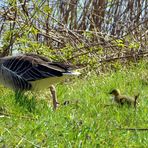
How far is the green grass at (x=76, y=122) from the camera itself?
4.24 metres

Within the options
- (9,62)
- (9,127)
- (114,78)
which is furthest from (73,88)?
(9,127)

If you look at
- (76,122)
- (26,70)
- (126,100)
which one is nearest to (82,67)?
(26,70)

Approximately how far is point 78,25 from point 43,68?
16.6ft

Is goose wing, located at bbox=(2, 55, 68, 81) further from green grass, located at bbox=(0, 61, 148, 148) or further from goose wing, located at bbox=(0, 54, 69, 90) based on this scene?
green grass, located at bbox=(0, 61, 148, 148)

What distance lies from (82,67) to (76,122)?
4.56 meters

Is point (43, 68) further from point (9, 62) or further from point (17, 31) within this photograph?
point (17, 31)

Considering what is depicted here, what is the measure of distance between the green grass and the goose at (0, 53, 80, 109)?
327 millimetres

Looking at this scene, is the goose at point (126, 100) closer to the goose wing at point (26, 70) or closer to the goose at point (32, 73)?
the goose at point (32, 73)

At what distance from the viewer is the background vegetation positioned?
4434mm

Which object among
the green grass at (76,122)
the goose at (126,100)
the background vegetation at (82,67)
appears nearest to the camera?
the green grass at (76,122)

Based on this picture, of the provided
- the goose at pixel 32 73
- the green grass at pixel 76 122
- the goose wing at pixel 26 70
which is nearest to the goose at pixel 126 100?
the green grass at pixel 76 122

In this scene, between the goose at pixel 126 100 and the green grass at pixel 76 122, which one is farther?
the goose at pixel 126 100

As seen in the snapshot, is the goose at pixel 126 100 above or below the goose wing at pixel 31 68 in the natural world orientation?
below

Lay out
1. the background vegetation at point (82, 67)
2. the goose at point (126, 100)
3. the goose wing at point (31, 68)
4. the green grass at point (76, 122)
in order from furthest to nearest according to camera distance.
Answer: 1. the goose wing at point (31, 68)
2. the goose at point (126, 100)
3. the background vegetation at point (82, 67)
4. the green grass at point (76, 122)
